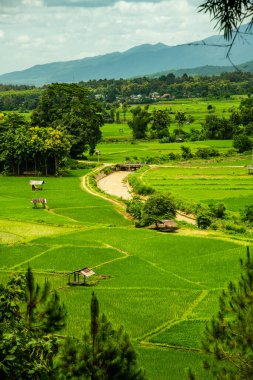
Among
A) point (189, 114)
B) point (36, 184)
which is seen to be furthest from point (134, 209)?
point (189, 114)

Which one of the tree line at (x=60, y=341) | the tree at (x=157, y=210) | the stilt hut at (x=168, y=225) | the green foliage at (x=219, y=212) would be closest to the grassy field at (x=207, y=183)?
the green foliage at (x=219, y=212)

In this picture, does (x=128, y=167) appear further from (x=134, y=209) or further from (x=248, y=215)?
(x=248, y=215)

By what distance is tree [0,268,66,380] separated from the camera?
22.7 ft

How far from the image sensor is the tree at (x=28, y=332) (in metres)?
6.91

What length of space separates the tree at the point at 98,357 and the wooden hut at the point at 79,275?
1394 cm

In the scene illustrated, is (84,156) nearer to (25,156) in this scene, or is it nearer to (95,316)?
(25,156)

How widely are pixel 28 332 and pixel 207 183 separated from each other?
46167mm

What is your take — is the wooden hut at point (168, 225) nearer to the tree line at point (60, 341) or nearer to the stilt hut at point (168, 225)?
the stilt hut at point (168, 225)

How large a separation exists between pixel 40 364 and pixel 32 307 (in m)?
3.58

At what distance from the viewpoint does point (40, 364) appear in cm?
709

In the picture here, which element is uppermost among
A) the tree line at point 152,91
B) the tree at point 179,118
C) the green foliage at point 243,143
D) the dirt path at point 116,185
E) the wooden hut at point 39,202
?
the tree line at point 152,91

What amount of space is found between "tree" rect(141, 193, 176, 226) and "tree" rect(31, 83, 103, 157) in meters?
31.1

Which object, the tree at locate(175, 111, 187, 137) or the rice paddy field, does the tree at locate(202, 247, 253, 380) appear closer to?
the rice paddy field

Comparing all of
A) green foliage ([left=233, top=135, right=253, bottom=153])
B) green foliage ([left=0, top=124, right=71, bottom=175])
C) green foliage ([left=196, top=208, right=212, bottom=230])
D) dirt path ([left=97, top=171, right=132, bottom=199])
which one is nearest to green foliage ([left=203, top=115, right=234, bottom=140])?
green foliage ([left=233, top=135, right=253, bottom=153])
